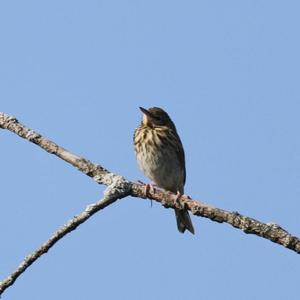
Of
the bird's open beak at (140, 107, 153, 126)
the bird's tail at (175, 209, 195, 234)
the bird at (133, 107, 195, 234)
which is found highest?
the bird's open beak at (140, 107, 153, 126)

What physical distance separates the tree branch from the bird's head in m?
4.73

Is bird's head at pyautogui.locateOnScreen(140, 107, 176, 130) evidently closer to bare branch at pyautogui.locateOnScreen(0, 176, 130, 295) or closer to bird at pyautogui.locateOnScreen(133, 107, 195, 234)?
bird at pyautogui.locateOnScreen(133, 107, 195, 234)

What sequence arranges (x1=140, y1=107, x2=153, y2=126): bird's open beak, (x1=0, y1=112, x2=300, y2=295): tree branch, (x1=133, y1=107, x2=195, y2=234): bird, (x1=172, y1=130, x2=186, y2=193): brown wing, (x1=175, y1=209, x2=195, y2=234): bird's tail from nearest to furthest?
(x1=0, y1=112, x2=300, y2=295): tree branch, (x1=175, y1=209, x2=195, y2=234): bird's tail, (x1=133, y1=107, x2=195, y2=234): bird, (x1=172, y1=130, x2=186, y2=193): brown wing, (x1=140, y1=107, x2=153, y2=126): bird's open beak

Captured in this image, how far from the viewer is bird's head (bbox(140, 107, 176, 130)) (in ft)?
33.1

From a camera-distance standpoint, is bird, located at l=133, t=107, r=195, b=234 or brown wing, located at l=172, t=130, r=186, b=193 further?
brown wing, located at l=172, t=130, r=186, b=193

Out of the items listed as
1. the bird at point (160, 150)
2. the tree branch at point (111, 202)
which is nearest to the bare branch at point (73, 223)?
the tree branch at point (111, 202)

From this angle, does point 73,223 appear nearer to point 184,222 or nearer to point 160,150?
point 184,222

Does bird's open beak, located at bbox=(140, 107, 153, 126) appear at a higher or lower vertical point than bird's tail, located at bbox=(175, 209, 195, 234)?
higher

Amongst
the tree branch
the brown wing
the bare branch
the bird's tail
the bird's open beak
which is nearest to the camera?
the tree branch

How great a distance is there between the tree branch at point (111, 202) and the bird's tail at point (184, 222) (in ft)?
11.2

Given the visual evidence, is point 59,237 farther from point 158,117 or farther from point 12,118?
point 158,117

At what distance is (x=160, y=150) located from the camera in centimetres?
969

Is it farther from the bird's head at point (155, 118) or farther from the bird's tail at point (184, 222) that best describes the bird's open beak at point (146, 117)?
the bird's tail at point (184, 222)

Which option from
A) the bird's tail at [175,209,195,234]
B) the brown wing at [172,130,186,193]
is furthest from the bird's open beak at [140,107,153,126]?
the bird's tail at [175,209,195,234]
